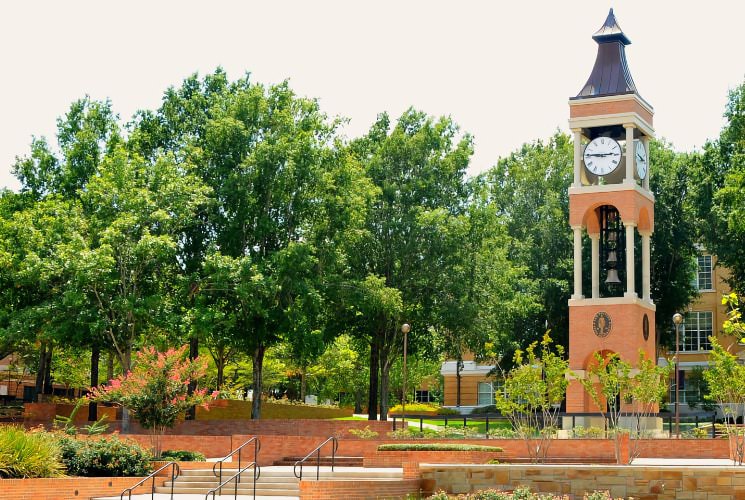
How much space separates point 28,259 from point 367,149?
18912mm

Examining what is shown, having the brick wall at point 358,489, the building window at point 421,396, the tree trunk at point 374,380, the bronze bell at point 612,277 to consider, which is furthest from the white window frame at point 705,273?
the brick wall at point 358,489

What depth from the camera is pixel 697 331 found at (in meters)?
65.8

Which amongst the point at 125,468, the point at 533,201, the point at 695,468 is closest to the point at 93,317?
the point at 125,468

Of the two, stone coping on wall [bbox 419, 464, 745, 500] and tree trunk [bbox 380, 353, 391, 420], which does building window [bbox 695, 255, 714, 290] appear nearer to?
tree trunk [bbox 380, 353, 391, 420]

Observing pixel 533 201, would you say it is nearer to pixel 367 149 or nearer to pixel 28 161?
pixel 367 149

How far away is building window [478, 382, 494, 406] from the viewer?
68.8 metres

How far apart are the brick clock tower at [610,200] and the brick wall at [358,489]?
65.4ft

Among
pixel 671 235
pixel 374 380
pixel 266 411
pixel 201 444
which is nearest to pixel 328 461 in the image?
pixel 201 444

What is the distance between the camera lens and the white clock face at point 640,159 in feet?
145

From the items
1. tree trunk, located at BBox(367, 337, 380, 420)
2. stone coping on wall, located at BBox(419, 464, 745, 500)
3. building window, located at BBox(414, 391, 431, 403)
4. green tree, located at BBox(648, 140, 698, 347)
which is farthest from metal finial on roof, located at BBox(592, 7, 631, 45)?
building window, located at BBox(414, 391, 431, 403)

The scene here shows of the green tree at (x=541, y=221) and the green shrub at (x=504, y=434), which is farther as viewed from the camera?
the green tree at (x=541, y=221)

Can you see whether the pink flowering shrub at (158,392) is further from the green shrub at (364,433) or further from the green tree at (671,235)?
the green tree at (671,235)

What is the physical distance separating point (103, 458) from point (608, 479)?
13.0 metres

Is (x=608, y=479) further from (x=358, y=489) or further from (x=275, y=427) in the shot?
(x=275, y=427)
